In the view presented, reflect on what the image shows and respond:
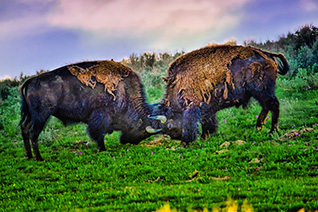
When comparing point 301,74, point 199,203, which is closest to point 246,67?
point 199,203

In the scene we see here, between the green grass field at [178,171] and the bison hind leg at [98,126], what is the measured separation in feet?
1.24

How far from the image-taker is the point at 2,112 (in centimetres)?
1438

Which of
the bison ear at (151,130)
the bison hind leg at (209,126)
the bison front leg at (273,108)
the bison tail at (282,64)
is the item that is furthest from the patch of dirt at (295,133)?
the bison ear at (151,130)

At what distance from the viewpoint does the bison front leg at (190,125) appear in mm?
8398

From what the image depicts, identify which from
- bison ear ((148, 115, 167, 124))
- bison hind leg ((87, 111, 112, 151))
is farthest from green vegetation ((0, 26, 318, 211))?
bison ear ((148, 115, 167, 124))

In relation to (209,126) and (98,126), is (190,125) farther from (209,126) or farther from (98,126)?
(98,126)

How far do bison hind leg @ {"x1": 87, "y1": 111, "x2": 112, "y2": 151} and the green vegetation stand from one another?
376 millimetres

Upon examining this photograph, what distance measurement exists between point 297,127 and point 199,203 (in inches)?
202

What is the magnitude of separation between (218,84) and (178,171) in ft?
9.20

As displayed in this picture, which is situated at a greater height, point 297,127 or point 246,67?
point 246,67

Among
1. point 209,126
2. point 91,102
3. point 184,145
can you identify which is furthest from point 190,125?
point 91,102

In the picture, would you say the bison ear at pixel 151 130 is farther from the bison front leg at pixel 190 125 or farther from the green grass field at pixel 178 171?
the bison front leg at pixel 190 125

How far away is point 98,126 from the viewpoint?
8.68 metres

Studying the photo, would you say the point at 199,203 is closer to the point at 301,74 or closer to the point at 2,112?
the point at 301,74
